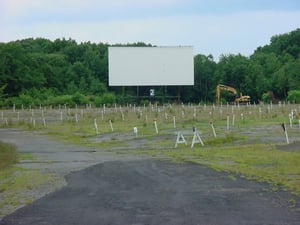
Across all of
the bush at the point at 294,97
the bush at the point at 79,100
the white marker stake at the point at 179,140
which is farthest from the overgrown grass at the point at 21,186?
the bush at the point at 294,97

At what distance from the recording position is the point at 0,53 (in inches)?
3255

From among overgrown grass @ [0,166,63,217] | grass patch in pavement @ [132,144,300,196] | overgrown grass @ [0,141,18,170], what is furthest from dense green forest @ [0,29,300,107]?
overgrown grass @ [0,166,63,217]

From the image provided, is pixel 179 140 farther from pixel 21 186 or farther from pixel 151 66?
pixel 151 66

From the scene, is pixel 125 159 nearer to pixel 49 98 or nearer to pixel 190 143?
pixel 190 143

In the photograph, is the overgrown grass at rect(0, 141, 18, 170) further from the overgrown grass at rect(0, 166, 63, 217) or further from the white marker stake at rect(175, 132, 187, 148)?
the white marker stake at rect(175, 132, 187, 148)

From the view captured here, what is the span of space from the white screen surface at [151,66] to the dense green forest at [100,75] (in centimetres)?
796

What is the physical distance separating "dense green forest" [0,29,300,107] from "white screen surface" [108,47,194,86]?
7957mm

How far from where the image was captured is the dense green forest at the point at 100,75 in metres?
82.5

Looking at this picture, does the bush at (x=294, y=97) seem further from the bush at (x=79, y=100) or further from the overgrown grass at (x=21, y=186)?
the overgrown grass at (x=21, y=186)

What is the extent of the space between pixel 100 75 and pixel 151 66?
1204 inches

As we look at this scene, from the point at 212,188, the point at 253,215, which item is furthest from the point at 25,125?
→ the point at 253,215

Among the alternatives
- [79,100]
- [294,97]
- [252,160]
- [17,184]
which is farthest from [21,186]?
[294,97]

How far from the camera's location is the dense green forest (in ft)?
271

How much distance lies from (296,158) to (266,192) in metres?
6.65
